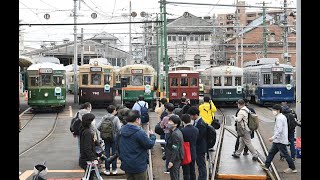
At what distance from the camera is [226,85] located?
28297 millimetres

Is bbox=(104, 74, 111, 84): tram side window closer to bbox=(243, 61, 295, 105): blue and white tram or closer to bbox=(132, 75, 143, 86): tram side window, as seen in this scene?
bbox=(132, 75, 143, 86): tram side window

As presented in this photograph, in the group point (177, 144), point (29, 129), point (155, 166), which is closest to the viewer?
point (177, 144)

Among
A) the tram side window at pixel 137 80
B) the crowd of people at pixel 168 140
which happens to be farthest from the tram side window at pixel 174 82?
the crowd of people at pixel 168 140

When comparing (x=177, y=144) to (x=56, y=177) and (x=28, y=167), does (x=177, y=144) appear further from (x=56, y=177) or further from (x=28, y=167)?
(x=28, y=167)

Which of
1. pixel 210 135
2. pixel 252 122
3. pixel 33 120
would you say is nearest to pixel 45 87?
pixel 33 120

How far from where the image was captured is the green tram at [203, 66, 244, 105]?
1109 inches

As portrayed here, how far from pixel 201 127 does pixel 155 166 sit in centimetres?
323

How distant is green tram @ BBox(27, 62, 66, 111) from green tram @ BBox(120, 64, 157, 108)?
3722 mm

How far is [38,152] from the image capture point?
47.2ft

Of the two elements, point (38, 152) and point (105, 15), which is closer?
point (38, 152)

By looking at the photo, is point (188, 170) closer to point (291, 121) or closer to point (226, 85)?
point (291, 121)

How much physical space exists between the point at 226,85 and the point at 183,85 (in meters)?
2.62
